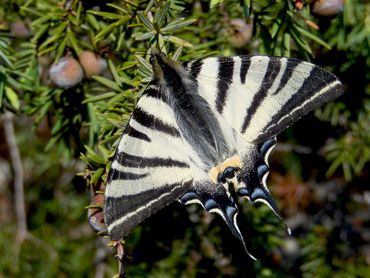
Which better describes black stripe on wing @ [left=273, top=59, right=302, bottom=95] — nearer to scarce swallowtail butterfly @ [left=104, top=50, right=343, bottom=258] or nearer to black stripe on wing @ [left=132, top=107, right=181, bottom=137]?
scarce swallowtail butterfly @ [left=104, top=50, right=343, bottom=258]

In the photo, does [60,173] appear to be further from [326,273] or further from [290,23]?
[290,23]

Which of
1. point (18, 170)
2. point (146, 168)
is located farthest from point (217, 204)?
point (18, 170)

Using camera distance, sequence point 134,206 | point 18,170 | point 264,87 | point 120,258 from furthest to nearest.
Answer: point 18,170 < point 264,87 < point 134,206 < point 120,258

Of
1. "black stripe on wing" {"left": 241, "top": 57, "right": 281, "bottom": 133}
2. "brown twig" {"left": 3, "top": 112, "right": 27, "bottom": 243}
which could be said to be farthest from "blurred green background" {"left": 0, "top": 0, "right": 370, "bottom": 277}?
"black stripe on wing" {"left": 241, "top": 57, "right": 281, "bottom": 133}

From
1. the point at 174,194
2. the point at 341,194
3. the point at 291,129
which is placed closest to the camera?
the point at 174,194

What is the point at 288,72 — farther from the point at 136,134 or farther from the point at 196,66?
the point at 136,134

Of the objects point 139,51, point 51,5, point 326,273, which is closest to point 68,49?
point 51,5

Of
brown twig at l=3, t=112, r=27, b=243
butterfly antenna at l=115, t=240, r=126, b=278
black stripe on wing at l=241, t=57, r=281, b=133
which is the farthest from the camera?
brown twig at l=3, t=112, r=27, b=243
